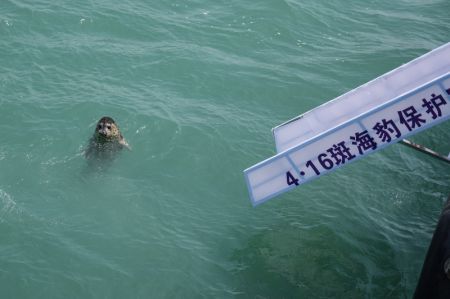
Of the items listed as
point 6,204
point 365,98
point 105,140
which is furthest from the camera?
point 105,140

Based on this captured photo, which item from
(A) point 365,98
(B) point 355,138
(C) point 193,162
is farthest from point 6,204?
(A) point 365,98

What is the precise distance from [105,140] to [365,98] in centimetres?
773

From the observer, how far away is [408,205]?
17.2m

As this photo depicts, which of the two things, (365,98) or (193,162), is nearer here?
(365,98)

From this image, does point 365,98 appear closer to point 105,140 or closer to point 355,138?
point 355,138

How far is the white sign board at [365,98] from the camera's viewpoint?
16047 millimetres

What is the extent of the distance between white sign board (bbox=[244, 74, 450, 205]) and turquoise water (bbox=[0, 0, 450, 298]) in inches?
95.5

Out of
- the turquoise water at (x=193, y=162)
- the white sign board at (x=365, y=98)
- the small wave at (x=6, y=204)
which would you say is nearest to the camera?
the turquoise water at (x=193, y=162)

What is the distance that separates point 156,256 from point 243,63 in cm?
1060

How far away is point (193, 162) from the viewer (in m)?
→ 18.3

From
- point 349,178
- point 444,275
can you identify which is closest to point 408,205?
point 349,178

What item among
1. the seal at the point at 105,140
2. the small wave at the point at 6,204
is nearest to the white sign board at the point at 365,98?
the seal at the point at 105,140

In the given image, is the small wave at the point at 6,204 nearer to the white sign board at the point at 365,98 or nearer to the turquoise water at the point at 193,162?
the turquoise water at the point at 193,162

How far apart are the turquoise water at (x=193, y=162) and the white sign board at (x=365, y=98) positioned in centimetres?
215
